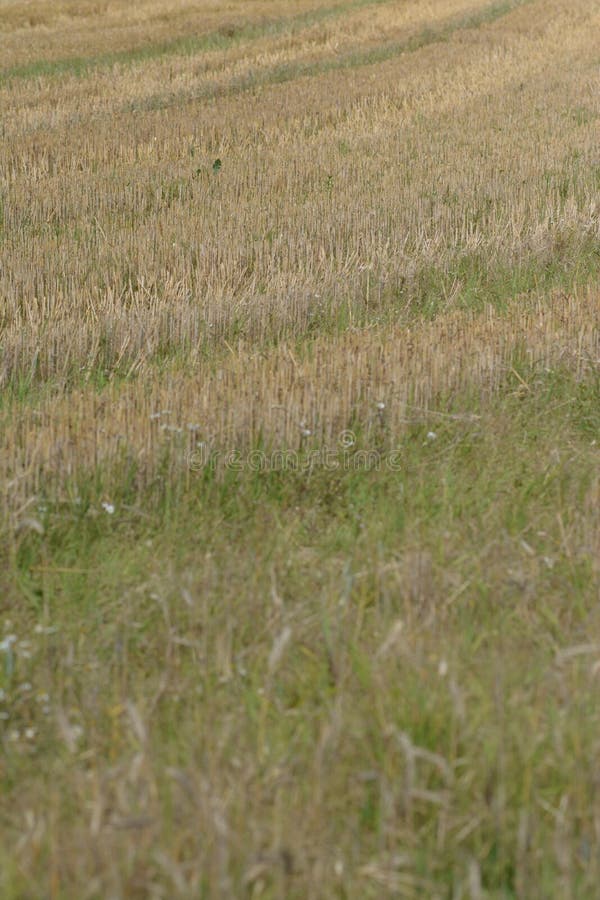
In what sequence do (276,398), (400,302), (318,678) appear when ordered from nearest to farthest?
(318,678)
(276,398)
(400,302)

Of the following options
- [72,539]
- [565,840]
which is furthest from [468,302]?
[565,840]

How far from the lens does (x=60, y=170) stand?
1035 cm

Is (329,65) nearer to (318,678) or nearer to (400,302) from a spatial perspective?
(400,302)

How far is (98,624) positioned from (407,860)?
1.37m

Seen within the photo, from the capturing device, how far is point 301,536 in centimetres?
390

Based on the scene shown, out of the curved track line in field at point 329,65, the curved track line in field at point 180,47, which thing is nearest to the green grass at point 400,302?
the curved track line in field at point 329,65

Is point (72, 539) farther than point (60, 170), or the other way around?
point (60, 170)

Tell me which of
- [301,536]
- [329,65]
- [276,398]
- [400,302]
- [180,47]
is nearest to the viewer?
[301,536]

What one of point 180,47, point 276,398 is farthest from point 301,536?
point 180,47

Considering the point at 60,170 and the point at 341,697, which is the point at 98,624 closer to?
the point at 341,697

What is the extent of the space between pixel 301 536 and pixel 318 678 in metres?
0.95

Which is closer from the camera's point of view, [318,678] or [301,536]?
[318,678]

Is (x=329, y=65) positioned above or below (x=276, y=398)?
below

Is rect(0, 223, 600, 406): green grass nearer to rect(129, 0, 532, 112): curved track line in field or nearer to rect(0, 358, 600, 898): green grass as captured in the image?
rect(0, 358, 600, 898): green grass
